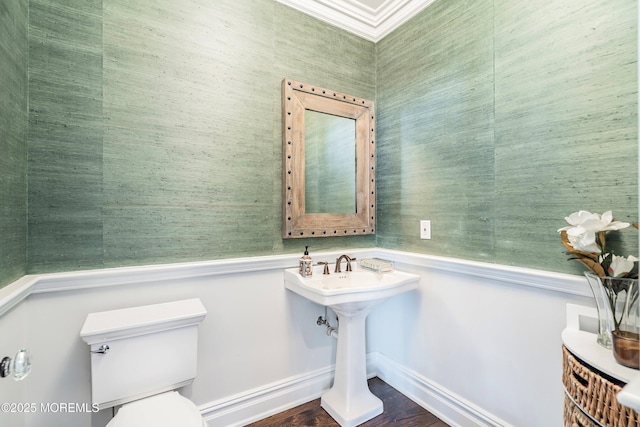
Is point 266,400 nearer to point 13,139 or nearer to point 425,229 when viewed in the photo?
point 425,229

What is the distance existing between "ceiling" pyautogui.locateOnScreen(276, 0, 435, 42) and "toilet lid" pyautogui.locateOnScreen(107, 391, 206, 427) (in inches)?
83.8

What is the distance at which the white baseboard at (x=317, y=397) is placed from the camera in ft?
5.04

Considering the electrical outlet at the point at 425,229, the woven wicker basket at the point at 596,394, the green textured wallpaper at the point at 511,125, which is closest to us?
the woven wicker basket at the point at 596,394

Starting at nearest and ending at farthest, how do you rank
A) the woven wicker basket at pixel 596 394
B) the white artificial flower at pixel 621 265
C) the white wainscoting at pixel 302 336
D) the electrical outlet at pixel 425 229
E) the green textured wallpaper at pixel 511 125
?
1. the woven wicker basket at pixel 596 394
2. the white artificial flower at pixel 621 265
3. the green textured wallpaper at pixel 511 125
4. the white wainscoting at pixel 302 336
5. the electrical outlet at pixel 425 229

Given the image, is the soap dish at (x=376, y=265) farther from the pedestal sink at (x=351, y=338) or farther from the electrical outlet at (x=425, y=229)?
the electrical outlet at (x=425, y=229)

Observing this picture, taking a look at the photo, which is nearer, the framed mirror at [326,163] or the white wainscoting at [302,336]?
the white wainscoting at [302,336]

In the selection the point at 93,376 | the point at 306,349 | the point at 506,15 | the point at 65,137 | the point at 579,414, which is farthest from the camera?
the point at 306,349

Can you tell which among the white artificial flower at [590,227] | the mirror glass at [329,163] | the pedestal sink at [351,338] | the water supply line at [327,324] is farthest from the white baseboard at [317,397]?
the mirror glass at [329,163]

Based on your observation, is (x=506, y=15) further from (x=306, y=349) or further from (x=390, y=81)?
(x=306, y=349)

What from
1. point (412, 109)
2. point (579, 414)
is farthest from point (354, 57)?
point (579, 414)

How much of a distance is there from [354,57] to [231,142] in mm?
1085

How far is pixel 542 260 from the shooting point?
1.27m

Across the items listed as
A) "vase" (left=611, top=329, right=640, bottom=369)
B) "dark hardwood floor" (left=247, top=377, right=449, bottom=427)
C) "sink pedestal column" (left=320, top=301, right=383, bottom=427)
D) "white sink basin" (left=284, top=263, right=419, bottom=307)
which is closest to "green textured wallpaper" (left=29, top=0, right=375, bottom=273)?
"white sink basin" (left=284, top=263, right=419, bottom=307)

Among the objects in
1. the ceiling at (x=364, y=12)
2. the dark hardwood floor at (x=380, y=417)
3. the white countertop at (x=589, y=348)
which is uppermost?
the ceiling at (x=364, y=12)
